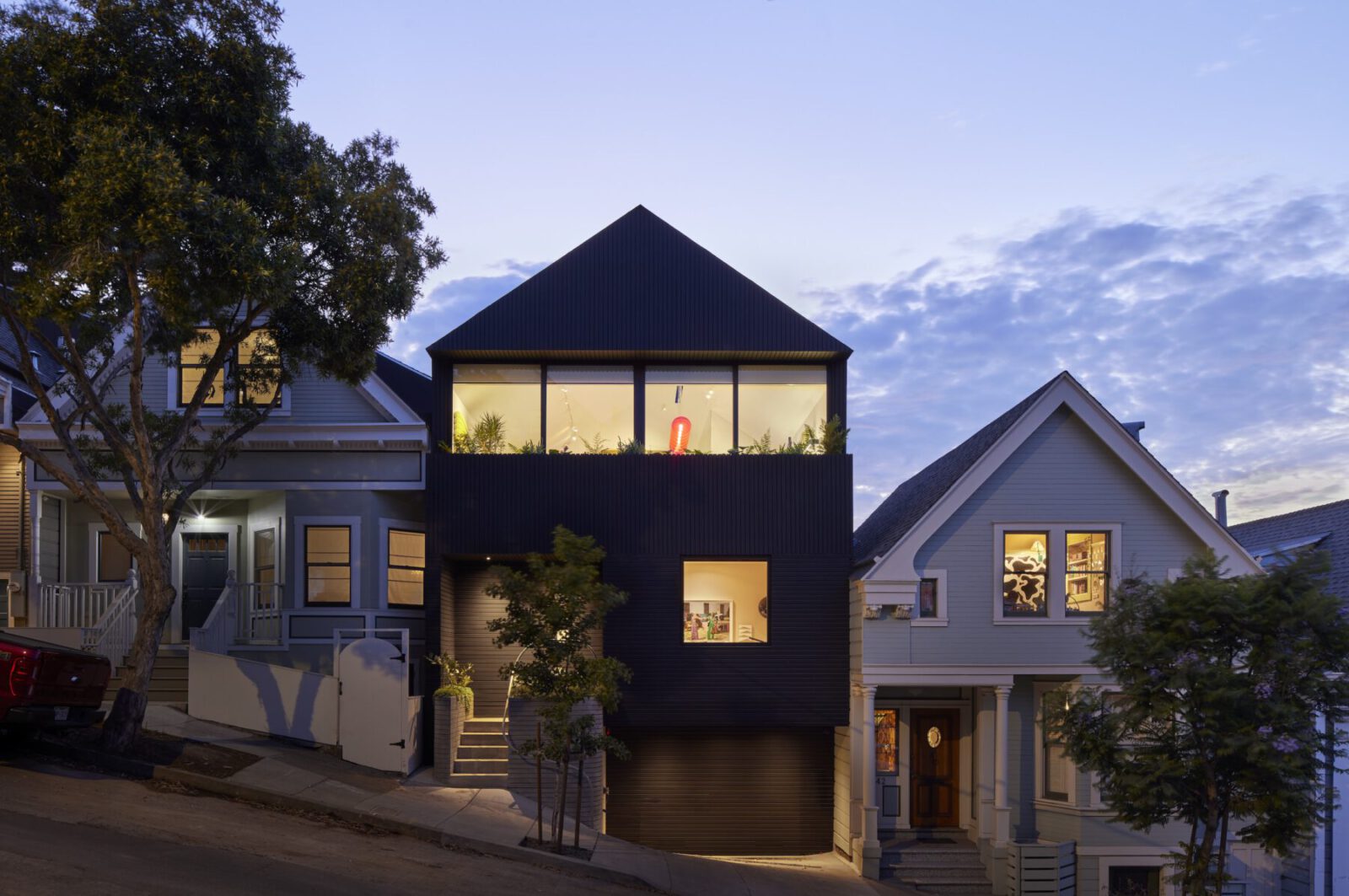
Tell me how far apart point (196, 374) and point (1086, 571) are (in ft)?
54.9

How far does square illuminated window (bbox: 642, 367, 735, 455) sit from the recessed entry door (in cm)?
912

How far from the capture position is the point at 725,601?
20938mm

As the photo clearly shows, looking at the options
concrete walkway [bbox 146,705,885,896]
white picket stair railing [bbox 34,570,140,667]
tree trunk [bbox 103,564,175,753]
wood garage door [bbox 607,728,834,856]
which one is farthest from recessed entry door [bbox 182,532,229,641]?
wood garage door [bbox 607,728,834,856]

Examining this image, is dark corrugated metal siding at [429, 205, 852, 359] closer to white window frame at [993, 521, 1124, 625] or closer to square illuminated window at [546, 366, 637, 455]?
square illuminated window at [546, 366, 637, 455]

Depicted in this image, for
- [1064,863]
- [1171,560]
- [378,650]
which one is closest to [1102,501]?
[1171,560]

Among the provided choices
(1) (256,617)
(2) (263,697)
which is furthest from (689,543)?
(1) (256,617)

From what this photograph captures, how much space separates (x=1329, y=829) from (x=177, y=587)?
21960 mm

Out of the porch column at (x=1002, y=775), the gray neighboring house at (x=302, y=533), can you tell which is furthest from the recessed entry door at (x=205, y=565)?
the porch column at (x=1002, y=775)

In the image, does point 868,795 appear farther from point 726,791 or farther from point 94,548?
point 94,548

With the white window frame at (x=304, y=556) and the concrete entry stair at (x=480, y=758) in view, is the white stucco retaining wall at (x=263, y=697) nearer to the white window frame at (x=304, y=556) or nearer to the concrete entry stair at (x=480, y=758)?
the concrete entry stair at (x=480, y=758)

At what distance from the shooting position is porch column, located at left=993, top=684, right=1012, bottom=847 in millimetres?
20047

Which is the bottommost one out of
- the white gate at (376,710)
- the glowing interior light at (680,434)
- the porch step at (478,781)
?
the porch step at (478,781)

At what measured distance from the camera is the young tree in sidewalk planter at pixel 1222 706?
1456cm

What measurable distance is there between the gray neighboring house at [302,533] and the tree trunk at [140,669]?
171 inches
